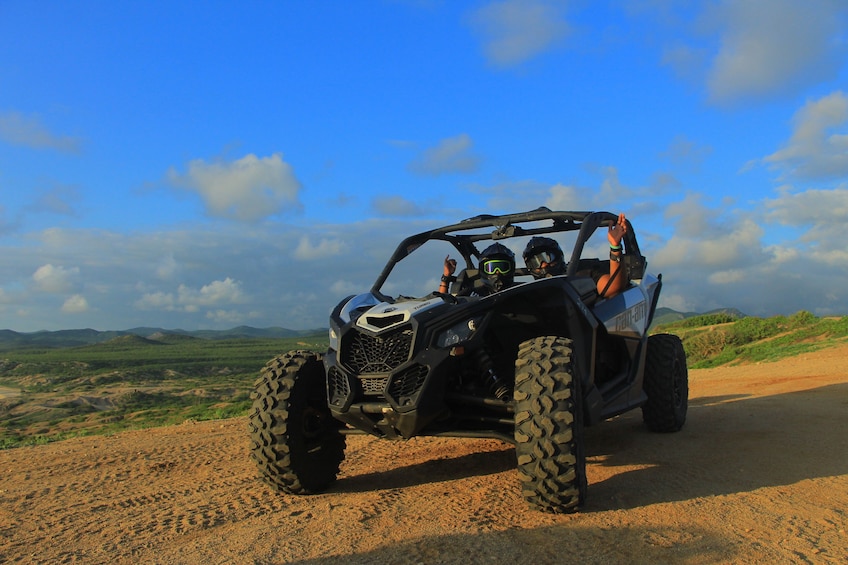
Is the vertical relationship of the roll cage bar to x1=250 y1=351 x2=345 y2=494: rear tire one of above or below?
above

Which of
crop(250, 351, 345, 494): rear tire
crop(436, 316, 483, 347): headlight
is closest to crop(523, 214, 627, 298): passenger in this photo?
crop(436, 316, 483, 347): headlight

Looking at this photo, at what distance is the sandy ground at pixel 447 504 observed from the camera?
4.03 m

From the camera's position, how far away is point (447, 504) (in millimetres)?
4984

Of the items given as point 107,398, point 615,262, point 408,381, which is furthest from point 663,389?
point 107,398

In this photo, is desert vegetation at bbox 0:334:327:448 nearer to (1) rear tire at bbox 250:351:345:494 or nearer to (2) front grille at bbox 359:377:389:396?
(1) rear tire at bbox 250:351:345:494

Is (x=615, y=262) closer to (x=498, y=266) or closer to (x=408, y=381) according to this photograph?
(x=498, y=266)

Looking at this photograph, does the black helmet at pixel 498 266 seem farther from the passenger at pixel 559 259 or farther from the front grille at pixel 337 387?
the front grille at pixel 337 387

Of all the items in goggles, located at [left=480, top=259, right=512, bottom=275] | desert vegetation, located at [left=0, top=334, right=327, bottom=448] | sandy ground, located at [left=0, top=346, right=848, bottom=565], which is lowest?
desert vegetation, located at [left=0, top=334, right=327, bottom=448]

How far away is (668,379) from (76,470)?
6328 mm

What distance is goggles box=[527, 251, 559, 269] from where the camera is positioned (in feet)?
23.9

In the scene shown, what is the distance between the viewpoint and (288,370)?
5.52 m

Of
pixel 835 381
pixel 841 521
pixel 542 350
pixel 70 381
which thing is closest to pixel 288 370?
pixel 542 350

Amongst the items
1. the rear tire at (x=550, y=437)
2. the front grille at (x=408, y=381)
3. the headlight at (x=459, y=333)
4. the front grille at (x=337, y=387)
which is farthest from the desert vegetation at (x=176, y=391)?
the rear tire at (x=550, y=437)

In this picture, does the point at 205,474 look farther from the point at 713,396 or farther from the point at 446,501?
the point at 713,396
